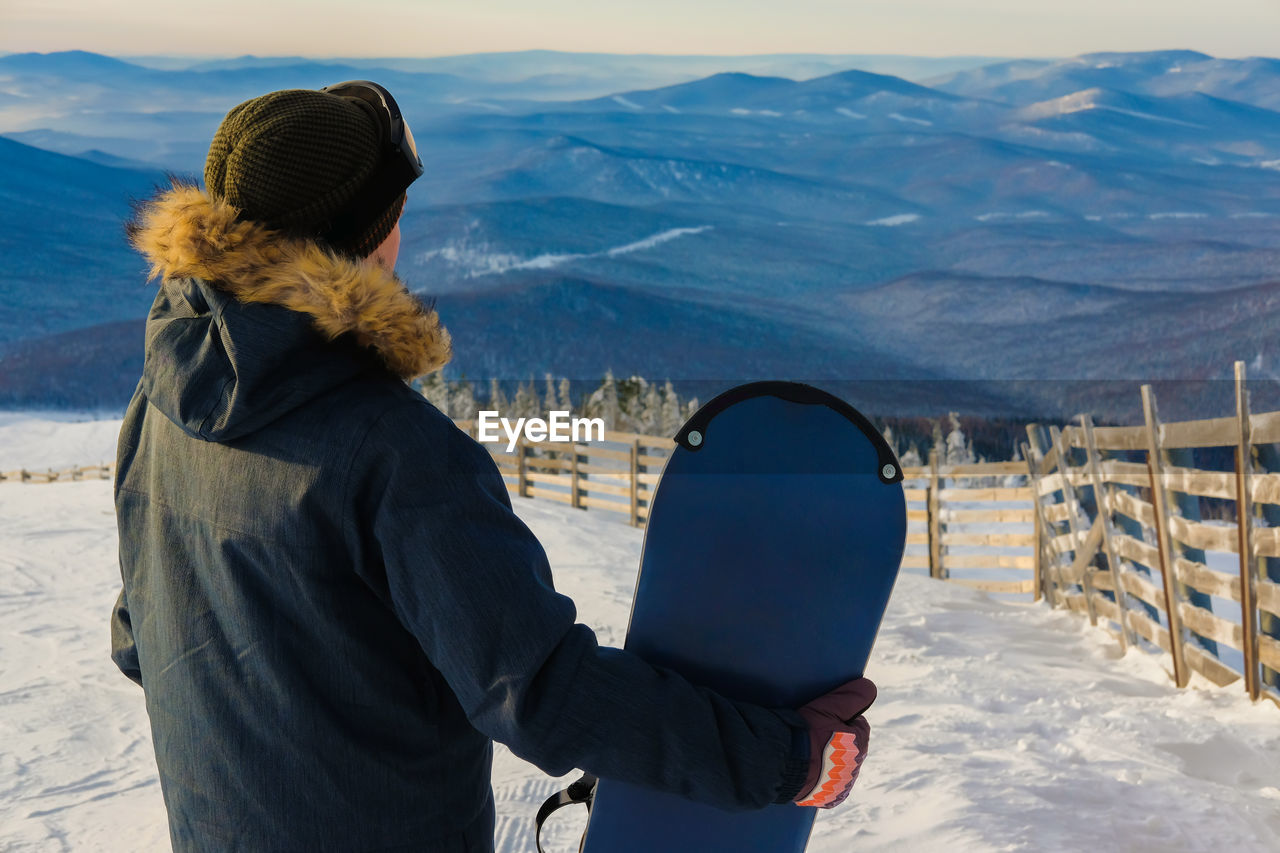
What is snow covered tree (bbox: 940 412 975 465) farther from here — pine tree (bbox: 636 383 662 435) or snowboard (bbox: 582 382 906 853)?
snowboard (bbox: 582 382 906 853)

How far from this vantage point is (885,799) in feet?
7.14

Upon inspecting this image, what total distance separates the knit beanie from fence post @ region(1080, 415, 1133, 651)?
3.83m

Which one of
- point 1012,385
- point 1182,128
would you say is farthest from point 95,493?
point 1182,128

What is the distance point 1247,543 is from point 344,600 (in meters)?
2.87

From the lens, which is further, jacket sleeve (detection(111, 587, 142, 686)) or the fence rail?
the fence rail

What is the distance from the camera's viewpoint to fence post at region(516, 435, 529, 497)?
10188 millimetres

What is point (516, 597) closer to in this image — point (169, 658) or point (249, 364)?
point (249, 364)

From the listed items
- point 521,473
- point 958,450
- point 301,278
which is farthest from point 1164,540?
point 521,473

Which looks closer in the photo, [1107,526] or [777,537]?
[777,537]

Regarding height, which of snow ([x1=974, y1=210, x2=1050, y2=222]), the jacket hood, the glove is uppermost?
snow ([x1=974, y1=210, x2=1050, y2=222])

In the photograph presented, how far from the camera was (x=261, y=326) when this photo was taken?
762 millimetres

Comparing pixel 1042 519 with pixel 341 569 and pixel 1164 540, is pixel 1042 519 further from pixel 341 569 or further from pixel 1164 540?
pixel 341 569

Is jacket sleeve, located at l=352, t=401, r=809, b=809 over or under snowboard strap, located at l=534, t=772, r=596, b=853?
over

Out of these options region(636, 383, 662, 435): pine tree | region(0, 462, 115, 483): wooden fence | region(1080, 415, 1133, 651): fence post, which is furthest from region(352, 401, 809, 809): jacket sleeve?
region(0, 462, 115, 483): wooden fence
